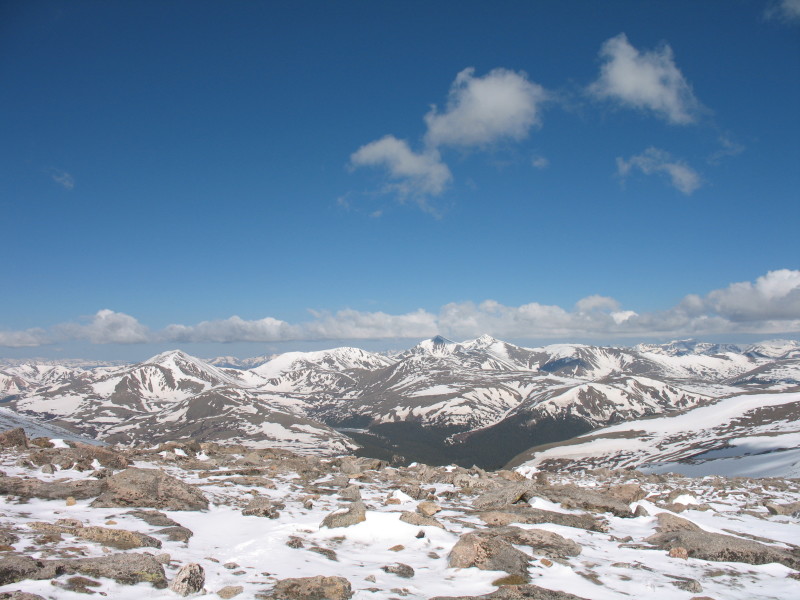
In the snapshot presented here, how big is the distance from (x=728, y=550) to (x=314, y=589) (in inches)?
484

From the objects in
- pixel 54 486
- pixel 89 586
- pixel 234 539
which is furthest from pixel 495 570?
pixel 54 486

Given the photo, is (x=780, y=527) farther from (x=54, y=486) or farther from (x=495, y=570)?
(x=54, y=486)

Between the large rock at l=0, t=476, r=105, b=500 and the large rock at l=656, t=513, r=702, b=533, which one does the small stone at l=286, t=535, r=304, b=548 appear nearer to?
the large rock at l=0, t=476, r=105, b=500

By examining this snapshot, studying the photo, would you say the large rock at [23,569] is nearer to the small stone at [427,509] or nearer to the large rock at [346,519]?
the large rock at [346,519]

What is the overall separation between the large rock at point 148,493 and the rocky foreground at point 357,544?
7 centimetres

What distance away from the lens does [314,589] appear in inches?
370

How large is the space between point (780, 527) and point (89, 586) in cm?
2550

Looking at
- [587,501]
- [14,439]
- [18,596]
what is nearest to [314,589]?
[18,596]

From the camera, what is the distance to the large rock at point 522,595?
915 cm

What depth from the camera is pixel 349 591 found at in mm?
9523

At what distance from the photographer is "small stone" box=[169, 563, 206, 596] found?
889cm

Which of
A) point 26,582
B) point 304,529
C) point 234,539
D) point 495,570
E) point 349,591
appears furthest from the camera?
point 304,529

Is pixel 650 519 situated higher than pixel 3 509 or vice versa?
pixel 3 509

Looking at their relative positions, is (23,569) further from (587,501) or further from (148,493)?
(587,501)
